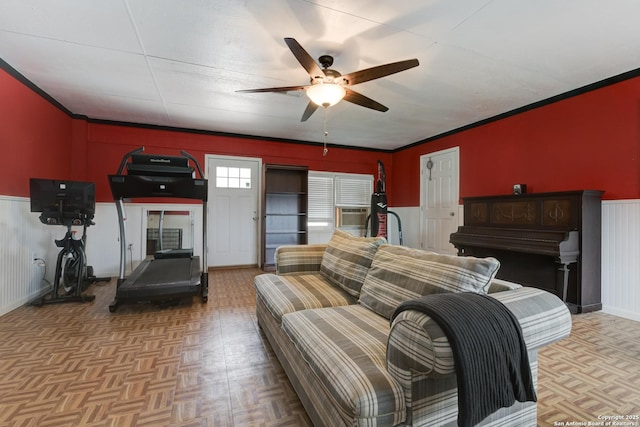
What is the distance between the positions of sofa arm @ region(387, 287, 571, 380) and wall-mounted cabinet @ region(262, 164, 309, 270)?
14.7 feet

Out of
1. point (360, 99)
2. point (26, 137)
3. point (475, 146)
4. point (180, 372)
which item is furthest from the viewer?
point (475, 146)

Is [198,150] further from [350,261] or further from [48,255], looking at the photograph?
[350,261]

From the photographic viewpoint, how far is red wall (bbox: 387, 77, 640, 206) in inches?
116

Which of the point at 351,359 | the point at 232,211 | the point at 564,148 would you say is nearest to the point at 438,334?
the point at 351,359

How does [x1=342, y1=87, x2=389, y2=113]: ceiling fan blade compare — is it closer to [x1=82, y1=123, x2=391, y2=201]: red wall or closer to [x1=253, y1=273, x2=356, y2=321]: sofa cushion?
[x1=253, y1=273, x2=356, y2=321]: sofa cushion

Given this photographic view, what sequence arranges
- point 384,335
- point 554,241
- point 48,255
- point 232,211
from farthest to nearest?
point 232,211
point 48,255
point 554,241
point 384,335

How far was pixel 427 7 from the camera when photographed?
202cm

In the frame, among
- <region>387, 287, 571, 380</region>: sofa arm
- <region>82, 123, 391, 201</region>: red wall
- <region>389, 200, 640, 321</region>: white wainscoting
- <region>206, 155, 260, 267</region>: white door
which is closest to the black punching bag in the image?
<region>82, 123, 391, 201</region>: red wall

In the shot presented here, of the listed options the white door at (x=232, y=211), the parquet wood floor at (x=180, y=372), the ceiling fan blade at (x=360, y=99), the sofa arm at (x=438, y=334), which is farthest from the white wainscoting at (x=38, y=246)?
the sofa arm at (x=438, y=334)

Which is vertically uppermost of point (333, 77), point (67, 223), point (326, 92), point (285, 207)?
point (333, 77)

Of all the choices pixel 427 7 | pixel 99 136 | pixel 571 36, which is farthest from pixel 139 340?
pixel 571 36

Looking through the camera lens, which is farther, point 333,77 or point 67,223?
point 67,223

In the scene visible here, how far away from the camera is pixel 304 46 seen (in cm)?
248

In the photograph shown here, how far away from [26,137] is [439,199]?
596 centimetres
